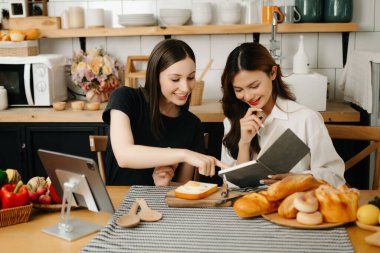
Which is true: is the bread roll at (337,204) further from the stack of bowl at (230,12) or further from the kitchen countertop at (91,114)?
the stack of bowl at (230,12)

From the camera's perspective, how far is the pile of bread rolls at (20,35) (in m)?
3.46

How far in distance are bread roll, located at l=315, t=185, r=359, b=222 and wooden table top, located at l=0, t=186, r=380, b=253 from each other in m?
0.05

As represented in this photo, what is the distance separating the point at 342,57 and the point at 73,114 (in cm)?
188

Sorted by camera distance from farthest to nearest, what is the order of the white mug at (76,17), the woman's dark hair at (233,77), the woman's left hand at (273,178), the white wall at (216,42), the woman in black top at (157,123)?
the white mug at (76,17) → the white wall at (216,42) → the woman's dark hair at (233,77) → the woman in black top at (157,123) → the woman's left hand at (273,178)

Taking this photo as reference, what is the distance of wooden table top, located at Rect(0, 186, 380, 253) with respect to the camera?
137 centimetres

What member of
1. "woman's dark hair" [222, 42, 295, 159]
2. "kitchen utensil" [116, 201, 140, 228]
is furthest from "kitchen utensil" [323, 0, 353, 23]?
"kitchen utensil" [116, 201, 140, 228]

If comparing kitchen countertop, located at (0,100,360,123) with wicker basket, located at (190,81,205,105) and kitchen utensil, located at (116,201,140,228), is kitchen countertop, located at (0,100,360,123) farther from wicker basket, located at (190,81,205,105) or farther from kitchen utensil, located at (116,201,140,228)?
kitchen utensil, located at (116,201,140,228)

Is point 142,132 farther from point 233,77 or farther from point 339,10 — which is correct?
point 339,10

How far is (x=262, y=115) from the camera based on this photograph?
2332mm

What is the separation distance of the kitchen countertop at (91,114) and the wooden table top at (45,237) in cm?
142

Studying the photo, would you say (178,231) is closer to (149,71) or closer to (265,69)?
(149,71)

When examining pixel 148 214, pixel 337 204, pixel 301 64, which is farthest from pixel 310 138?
pixel 301 64

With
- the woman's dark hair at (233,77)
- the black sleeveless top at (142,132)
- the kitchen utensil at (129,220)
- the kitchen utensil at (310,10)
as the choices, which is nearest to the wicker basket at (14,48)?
the black sleeveless top at (142,132)

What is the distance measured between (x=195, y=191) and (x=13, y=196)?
0.57 meters
